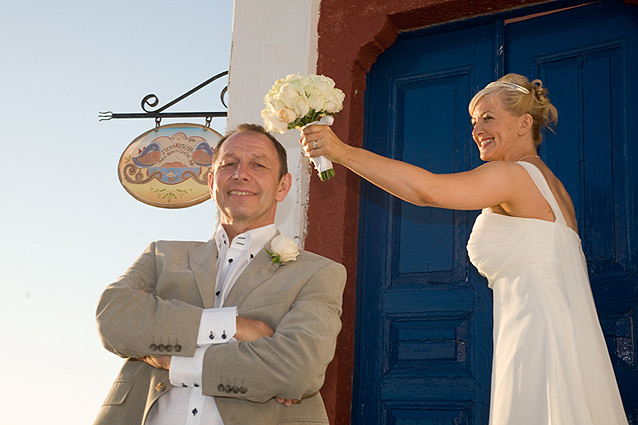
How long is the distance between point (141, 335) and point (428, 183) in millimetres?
1312

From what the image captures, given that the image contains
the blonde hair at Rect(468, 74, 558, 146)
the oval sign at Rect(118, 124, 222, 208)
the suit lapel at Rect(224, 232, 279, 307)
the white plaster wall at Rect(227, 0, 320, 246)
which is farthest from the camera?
the oval sign at Rect(118, 124, 222, 208)

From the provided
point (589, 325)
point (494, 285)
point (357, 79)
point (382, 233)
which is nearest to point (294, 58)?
point (357, 79)

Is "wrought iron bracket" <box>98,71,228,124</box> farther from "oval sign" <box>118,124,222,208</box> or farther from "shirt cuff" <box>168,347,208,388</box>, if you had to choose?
"shirt cuff" <box>168,347,208,388</box>

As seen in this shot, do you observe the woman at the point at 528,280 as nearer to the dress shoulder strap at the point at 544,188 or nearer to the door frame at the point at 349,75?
the dress shoulder strap at the point at 544,188

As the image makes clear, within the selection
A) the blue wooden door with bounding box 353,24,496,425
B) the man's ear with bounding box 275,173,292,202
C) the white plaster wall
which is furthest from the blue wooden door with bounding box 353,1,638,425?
the man's ear with bounding box 275,173,292,202

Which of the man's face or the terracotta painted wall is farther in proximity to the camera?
the terracotta painted wall

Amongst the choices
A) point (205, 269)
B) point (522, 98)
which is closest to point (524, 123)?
point (522, 98)

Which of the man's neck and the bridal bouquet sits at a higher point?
the bridal bouquet

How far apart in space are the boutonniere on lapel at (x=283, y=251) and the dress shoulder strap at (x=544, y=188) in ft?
3.60

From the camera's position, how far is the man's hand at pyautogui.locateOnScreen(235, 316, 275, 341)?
2.87 m

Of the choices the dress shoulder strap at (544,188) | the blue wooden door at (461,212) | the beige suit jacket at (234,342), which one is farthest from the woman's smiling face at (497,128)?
the beige suit jacket at (234,342)

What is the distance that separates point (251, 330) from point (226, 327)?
A: 10 cm

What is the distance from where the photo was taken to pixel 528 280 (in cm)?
321

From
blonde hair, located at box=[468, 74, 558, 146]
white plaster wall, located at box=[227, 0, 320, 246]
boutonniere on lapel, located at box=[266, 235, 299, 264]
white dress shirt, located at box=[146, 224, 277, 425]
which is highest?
white plaster wall, located at box=[227, 0, 320, 246]
